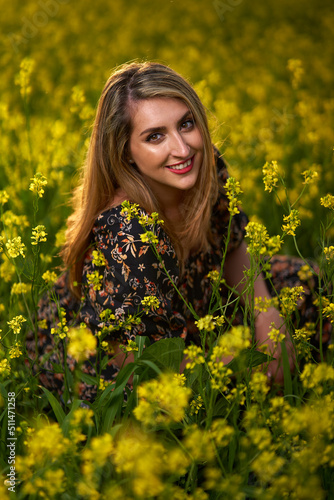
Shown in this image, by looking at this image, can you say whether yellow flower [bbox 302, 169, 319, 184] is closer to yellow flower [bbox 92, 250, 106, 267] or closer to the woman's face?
the woman's face

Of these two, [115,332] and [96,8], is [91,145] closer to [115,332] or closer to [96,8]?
[115,332]

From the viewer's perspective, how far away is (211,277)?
2035mm

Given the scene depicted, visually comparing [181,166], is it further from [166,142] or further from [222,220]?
[222,220]

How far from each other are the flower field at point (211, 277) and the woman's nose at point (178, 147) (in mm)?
307

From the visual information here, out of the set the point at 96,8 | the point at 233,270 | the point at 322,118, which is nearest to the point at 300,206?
the point at 233,270

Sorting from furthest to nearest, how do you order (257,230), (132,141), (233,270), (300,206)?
(300,206) < (233,270) < (132,141) < (257,230)

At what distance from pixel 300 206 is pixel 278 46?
409cm

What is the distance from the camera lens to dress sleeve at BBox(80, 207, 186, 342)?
2105mm

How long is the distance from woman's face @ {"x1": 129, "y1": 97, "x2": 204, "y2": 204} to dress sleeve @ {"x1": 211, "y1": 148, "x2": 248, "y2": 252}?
1.27ft

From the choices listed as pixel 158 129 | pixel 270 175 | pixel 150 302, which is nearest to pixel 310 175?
pixel 270 175

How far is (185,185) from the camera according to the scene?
2.21 metres

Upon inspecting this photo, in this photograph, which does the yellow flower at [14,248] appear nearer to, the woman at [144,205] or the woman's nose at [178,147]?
the woman at [144,205]

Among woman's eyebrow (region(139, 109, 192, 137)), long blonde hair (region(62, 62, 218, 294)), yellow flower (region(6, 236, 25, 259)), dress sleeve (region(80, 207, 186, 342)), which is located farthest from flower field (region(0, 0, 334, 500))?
woman's eyebrow (region(139, 109, 192, 137))

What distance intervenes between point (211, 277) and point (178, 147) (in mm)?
496
